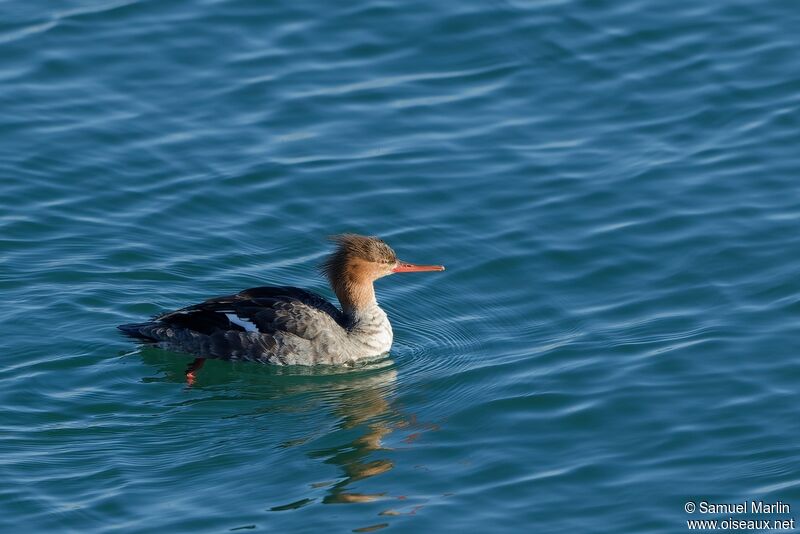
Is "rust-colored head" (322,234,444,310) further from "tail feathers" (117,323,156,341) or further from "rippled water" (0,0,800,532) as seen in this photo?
"tail feathers" (117,323,156,341)

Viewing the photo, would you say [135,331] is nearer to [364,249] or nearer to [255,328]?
[255,328]

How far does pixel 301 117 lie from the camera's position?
1878cm

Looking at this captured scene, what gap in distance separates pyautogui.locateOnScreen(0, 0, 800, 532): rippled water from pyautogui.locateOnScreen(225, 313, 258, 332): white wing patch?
0.52 meters

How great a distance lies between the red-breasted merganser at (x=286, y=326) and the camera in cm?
1480

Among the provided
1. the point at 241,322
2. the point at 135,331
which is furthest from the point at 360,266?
the point at 135,331

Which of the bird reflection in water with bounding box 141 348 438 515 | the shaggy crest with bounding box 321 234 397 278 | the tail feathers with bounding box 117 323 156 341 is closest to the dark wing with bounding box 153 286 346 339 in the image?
the tail feathers with bounding box 117 323 156 341

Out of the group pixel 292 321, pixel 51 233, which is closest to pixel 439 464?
pixel 292 321

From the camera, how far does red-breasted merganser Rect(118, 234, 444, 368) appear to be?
48.5 feet

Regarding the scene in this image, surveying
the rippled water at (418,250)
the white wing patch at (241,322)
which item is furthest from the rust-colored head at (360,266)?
the white wing patch at (241,322)

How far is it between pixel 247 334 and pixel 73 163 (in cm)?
411

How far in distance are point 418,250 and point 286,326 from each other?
90.8 inches

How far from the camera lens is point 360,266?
50.0 ft

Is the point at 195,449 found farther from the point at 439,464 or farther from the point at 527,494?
the point at 527,494

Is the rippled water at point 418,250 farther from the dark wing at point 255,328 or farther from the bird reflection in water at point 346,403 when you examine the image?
the dark wing at point 255,328
